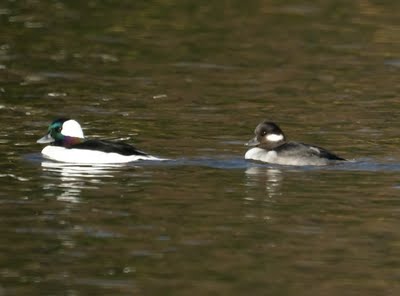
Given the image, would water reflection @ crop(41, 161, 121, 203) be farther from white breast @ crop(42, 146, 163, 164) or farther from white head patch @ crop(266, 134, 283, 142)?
white head patch @ crop(266, 134, 283, 142)

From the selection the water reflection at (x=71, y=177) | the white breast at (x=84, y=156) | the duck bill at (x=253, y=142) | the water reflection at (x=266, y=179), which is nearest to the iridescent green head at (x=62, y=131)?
the white breast at (x=84, y=156)

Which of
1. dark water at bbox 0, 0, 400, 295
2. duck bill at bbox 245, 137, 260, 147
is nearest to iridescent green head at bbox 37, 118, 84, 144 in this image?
dark water at bbox 0, 0, 400, 295

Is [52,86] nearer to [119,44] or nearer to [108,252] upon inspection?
[119,44]

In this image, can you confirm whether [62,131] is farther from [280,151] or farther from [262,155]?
[280,151]

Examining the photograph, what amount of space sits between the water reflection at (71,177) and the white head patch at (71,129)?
720 millimetres

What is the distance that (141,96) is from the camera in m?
25.0

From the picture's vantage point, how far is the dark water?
550 inches

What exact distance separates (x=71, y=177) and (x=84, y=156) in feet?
3.49

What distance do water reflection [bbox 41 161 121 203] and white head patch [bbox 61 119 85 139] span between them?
720 mm

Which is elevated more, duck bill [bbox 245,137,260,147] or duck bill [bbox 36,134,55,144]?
duck bill [bbox 36,134,55,144]

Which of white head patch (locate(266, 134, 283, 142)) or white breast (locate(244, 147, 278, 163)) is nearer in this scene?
white breast (locate(244, 147, 278, 163))

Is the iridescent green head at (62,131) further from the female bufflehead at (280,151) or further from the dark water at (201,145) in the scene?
the female bufflehead at (280,151)

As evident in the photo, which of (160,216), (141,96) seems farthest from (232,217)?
(141,96)

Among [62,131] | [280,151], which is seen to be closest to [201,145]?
[280,151]
